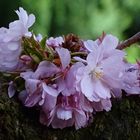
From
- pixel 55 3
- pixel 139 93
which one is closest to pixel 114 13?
pixel 55 3

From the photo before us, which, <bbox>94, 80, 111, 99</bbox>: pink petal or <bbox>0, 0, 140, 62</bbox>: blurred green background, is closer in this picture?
<bbox>94, 80, 111, 99</bbox>: pink petal

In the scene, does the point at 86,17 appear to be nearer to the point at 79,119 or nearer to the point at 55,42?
the point at 55,42

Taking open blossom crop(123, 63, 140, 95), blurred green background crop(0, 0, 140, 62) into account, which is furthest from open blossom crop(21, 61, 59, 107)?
blurred green background crop(0, 0, 140, 62)

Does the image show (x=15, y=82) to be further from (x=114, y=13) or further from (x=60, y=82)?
(x=114, y=13)

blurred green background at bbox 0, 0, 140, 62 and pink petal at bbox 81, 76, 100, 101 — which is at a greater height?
blurred green background at bbox 0, 0, 140, 62

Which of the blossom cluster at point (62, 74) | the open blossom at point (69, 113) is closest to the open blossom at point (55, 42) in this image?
the blossom cluster at point (62, 74)

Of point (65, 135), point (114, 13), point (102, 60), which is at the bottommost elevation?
point (65, 135)

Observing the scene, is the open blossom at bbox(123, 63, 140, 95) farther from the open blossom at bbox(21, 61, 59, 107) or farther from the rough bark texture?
the open blossom at bbox(21, 61, 59, 107)
